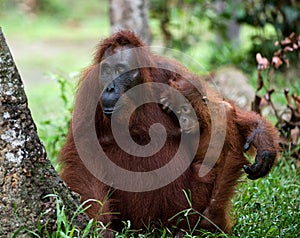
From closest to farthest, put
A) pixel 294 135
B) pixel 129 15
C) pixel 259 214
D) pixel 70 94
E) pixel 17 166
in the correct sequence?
pixel 17 166 < pixel 259 214 < pixel 294 135 < pixel 129 15 < pixel 70 94

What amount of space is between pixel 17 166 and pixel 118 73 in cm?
98

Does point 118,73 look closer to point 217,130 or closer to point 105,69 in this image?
point 105,69

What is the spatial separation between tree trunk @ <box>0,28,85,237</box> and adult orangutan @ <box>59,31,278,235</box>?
0.62 meters

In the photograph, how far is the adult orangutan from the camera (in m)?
3.56

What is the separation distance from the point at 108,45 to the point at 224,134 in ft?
2.98

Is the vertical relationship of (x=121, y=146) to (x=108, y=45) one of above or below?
below

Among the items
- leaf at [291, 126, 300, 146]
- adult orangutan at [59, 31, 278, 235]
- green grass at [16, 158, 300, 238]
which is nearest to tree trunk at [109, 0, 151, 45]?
leaf at [291, 126, 300, 146]

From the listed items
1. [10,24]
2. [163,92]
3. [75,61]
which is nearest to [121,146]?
[163,92]

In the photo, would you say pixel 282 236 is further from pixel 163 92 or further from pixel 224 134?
pixel 163 92

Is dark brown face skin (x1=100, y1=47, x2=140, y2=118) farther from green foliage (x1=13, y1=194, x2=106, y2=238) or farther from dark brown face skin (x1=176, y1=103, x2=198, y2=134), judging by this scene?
green foliage (x1=13, y1=194, x2=106, y2=238)

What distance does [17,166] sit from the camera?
2867 millimetres

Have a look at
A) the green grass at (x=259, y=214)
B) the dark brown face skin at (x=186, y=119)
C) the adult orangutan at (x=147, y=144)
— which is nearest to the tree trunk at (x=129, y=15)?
the green grass at (x=259, y=214)

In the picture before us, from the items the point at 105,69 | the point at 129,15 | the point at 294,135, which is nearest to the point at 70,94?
the point at 129,15

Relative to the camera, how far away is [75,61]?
13.9 meters
